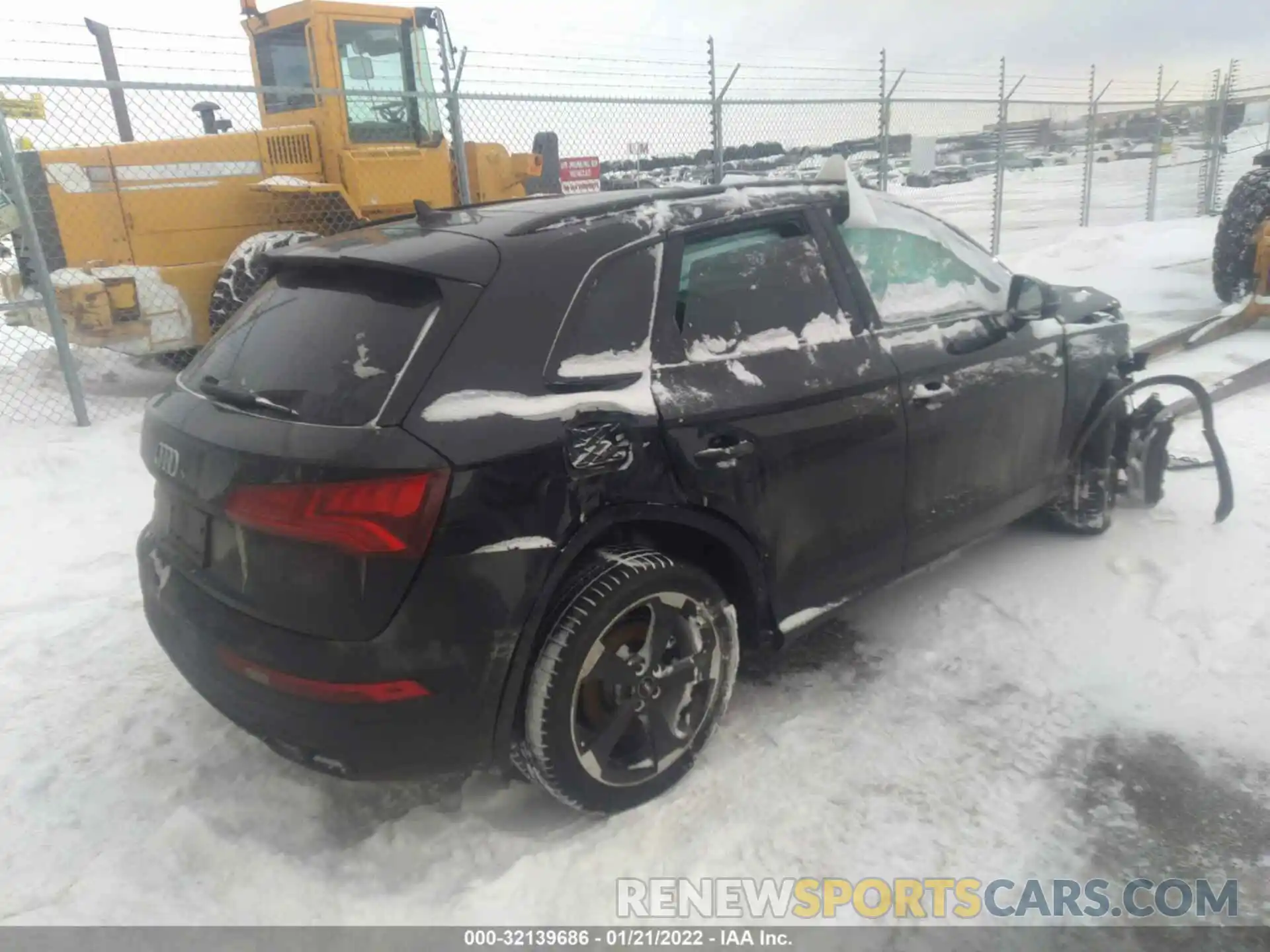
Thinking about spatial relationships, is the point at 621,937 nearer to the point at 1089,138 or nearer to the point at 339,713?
the point at 339,713

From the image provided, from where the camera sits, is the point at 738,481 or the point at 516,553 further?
the point at 738,481

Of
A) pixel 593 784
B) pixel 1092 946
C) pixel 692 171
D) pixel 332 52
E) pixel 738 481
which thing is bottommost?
pixel 1092 946

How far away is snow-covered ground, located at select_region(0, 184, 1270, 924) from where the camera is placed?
2.34 metres

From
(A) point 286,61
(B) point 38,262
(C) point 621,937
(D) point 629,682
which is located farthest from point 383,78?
(C) point 621,937

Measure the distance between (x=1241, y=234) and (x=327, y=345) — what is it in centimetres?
936

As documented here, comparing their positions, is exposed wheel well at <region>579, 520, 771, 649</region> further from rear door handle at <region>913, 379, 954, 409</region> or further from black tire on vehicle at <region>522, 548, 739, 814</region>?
rear door handle at <region>913, 379, 954, 409</region>

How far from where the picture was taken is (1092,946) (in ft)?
7.02

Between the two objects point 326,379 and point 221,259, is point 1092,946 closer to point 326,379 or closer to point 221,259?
point 326,379

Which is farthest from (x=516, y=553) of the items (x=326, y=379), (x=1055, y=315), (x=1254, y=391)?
(x=1254, y=391)

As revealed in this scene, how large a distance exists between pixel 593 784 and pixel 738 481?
0.97m

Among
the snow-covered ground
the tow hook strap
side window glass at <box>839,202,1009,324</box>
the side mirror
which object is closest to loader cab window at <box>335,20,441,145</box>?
the snow-covered ground

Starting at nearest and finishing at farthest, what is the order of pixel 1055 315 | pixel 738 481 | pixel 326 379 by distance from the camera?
pixel 326 379 < pixel 738 481 < pixel 1055 315

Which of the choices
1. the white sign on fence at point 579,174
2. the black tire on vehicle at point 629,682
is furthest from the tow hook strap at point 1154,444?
the white sign on fence at point 579,174

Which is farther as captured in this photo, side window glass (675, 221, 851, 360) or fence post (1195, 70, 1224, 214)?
fence post (1195, 70, 1224, 214)
